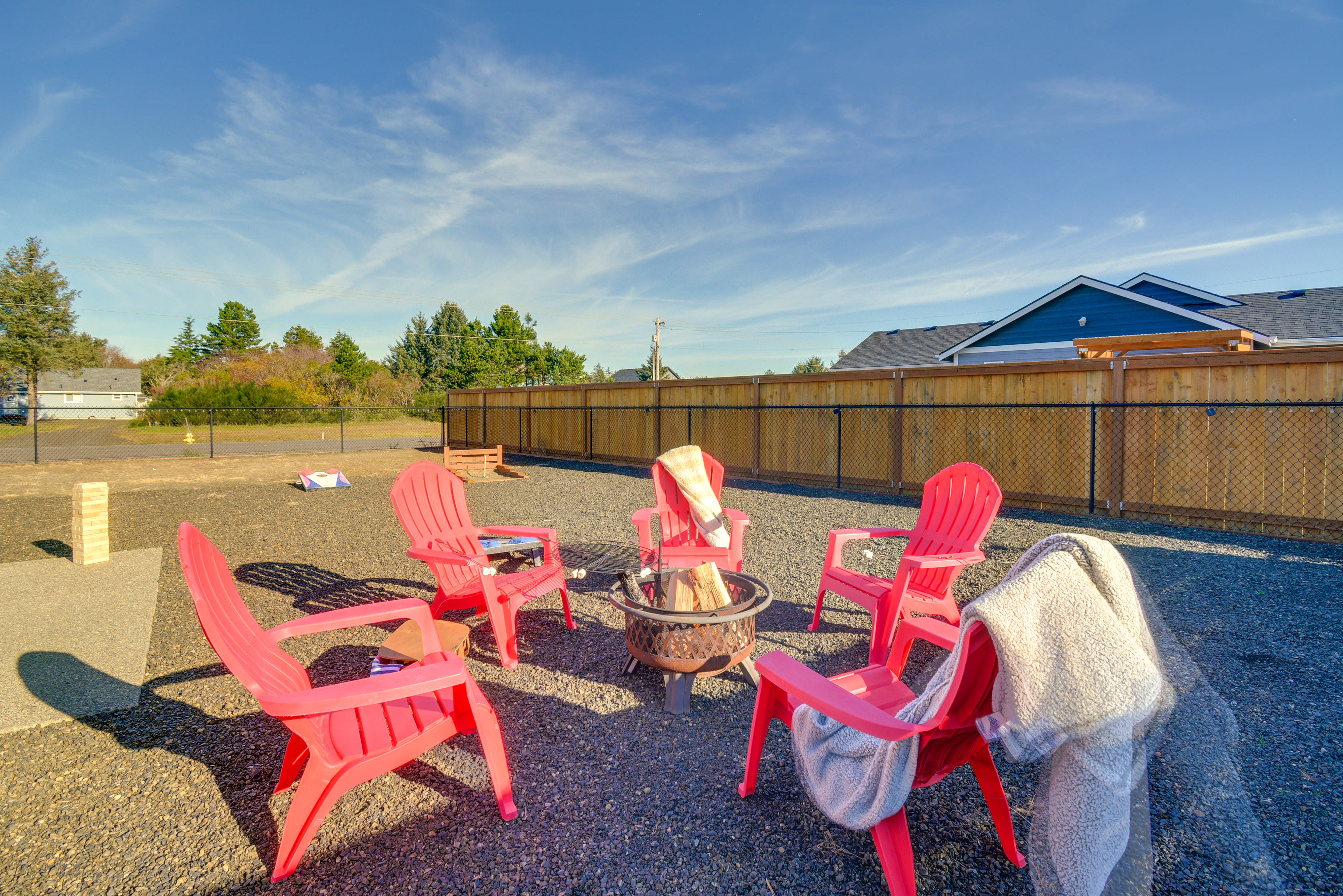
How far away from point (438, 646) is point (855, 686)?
1.51m

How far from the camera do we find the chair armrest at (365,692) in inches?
57.0

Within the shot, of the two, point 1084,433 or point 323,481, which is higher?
point 1084,433

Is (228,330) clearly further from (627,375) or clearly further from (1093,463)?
(1093,463)

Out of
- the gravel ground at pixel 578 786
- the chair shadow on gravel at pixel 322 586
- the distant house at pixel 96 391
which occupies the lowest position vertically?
the gravel ground at pixel 578 786

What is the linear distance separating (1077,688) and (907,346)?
18.1 m

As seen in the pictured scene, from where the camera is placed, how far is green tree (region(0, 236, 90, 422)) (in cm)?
2553

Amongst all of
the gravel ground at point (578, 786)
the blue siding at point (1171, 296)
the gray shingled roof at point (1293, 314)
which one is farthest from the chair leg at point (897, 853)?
the gray shingled roof at point (1293, 314)

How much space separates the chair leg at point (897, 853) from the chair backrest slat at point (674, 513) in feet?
7.88

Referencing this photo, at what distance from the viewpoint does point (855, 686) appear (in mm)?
1816

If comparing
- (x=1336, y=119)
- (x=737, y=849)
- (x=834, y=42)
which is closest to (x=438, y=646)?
(x=737, y=849)

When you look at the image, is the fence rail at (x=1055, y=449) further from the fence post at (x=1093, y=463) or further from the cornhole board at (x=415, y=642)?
the cornhole board at (x=415, y=642)

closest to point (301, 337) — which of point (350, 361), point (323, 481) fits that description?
point (350, 361)

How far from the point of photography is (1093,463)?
6203 mm

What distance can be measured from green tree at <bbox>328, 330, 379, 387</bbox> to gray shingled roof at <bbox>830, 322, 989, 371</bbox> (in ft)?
97.2
